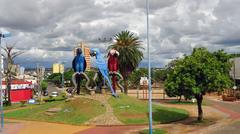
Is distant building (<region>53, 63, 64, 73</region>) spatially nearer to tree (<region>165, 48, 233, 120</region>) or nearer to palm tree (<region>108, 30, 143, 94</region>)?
palm tree (<region>108, 30, 143, 94</region>)

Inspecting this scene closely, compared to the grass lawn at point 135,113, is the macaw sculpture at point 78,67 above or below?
above

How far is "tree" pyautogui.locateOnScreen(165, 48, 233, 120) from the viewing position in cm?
3409

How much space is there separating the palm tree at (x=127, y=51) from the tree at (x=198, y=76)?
32.1 m

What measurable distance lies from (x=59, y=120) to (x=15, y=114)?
995 centimetres

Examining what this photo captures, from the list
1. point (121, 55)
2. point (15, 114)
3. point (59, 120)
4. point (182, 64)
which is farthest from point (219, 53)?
point (121, 55)

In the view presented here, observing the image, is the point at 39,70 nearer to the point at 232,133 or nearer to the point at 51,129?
the point at 51,129

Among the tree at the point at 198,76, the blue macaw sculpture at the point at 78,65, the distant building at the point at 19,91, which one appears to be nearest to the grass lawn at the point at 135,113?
the tree at the point at 198,76

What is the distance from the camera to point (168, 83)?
3591cm

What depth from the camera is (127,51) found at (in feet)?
223

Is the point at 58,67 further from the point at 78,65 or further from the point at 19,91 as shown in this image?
the point at 78,65

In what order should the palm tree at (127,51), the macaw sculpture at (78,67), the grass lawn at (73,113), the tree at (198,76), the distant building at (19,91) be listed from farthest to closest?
1. the distant building at (19,91)
2. the palm tree at (127,51)
3. the macaw sculpture at (78,67)
4. the grass lawn at (73,113)
5. the tree at (198,76)

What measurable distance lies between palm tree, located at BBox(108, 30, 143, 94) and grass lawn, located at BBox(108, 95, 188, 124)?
24.3 meters

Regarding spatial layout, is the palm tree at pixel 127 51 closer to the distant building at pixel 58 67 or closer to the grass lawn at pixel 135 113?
the grass lawn at pixel 135 113

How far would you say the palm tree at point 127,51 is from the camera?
68062 millimetres
